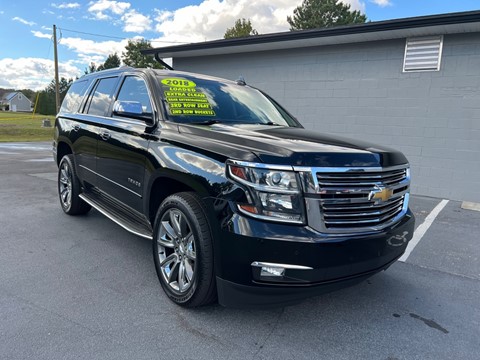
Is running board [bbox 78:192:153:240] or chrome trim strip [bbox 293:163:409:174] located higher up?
chrome trim strip [bbox 293:163:409:174]

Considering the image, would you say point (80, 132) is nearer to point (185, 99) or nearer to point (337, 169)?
point (185, 99)

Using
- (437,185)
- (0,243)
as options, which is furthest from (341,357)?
(437,185)

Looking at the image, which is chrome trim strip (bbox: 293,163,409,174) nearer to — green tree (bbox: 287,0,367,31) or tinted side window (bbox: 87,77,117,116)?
tinted side window (bbox: 87,77,117,116)

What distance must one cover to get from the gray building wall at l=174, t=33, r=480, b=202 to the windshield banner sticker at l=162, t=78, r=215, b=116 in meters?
6.18

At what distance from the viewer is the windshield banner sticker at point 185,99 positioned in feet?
11.2

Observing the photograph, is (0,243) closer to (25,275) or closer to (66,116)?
(25,275)

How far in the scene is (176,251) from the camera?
9.55 ft

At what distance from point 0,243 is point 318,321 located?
3540mm

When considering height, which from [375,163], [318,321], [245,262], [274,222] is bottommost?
[318,321]

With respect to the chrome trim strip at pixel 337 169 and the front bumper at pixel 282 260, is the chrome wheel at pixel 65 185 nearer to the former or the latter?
the front bumper at pixel 282 260

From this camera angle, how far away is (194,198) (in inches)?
105

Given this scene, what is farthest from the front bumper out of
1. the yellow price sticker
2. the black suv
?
the yellow price sticker

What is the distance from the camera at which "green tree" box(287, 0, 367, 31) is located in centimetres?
3416

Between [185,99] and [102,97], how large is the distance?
5.16ft
